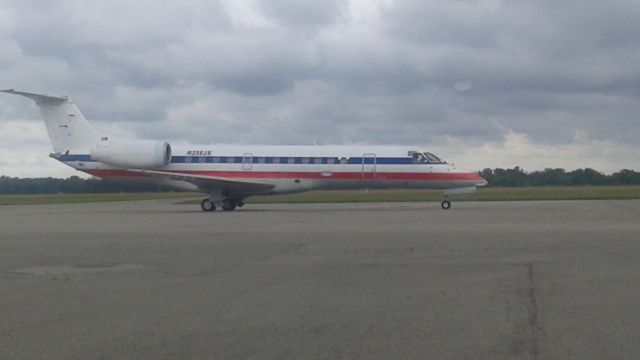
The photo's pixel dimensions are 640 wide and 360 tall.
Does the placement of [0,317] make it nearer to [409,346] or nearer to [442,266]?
[409,346]

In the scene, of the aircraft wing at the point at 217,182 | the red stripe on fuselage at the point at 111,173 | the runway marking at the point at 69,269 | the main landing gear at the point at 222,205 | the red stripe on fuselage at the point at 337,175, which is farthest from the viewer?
the red stripe on fuselage at the point at 111,173

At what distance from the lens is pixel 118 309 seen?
9.80 meters

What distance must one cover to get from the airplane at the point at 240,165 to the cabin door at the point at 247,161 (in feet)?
0.15

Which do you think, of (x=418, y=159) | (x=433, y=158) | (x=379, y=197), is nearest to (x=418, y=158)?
(x=418, y=159)

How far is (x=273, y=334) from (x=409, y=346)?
137 centimetres

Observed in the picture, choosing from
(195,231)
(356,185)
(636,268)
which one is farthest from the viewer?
(356,185)

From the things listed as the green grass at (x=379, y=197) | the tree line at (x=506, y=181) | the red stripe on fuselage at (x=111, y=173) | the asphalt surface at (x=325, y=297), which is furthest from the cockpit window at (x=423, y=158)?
the tree line at (x=506, y=181)

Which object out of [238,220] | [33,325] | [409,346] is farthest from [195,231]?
[409,346]

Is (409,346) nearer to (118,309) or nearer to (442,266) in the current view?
(118,309)

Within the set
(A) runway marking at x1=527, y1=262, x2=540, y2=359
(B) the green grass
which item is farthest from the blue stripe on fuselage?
(A) runway marking at x1=527, y1=262, x2=540, y2=359

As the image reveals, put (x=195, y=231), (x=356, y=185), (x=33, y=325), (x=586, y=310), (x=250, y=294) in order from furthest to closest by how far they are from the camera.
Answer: (x=356, y=185), (x=195, y=231), (x=250, y=294), (x=586, y=310), (x=33, y=325)

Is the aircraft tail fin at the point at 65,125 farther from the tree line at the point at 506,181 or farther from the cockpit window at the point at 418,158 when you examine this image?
the tree line at the point at 506,181

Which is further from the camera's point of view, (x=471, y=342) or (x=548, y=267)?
(x=548, y=267)

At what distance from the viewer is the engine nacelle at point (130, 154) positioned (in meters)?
39.1
